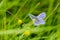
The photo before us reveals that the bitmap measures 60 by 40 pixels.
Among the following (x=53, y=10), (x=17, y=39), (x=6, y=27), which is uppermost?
(x=53, y=10)

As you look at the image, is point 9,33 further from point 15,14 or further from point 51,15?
point 51,15

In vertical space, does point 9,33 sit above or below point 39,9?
below

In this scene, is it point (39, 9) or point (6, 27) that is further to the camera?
point (39, 9)

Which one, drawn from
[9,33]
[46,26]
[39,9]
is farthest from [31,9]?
[9,33]

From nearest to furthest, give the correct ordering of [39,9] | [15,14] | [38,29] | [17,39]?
[17,39] → [38,29] → [15,14] → [39,9]

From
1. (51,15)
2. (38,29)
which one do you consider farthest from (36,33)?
(51,15)

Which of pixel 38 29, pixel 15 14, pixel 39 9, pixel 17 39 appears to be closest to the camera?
pixel 17 39

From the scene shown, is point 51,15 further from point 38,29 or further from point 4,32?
point 4,32
